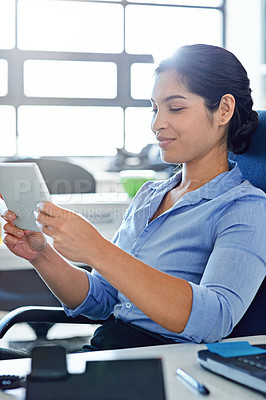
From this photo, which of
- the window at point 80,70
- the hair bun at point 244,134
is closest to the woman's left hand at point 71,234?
the hair bun at point 244,134

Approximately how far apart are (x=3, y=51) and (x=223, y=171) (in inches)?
174

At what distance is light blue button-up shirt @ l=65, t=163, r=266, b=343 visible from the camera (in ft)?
3.20

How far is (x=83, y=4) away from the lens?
17.9 feet

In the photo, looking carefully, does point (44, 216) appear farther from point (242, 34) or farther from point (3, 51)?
point (242, 34)

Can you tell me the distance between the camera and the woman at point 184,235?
0.94 metres

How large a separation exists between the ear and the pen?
707mm

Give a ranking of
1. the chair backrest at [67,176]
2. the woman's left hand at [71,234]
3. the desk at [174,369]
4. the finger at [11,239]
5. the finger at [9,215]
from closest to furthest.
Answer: the desk at [174,369] → the woman's left hand at [71,234] → the finger at [9,215] → the finger at [11,239] → the chair backrest at [67,176]

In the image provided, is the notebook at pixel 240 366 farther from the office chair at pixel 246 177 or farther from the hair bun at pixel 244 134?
the hair bun at pixel 244 134

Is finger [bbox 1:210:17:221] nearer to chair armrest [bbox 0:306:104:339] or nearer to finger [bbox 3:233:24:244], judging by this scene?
finger [bbox 3:233:24:244]

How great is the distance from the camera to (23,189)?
1.00m

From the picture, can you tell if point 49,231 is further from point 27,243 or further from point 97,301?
point 97,301

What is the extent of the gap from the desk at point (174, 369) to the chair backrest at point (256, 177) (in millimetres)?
201

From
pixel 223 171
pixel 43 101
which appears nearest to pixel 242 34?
pixel 43 101

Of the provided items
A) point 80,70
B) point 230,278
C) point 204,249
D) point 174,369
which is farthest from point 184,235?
point 80,70
